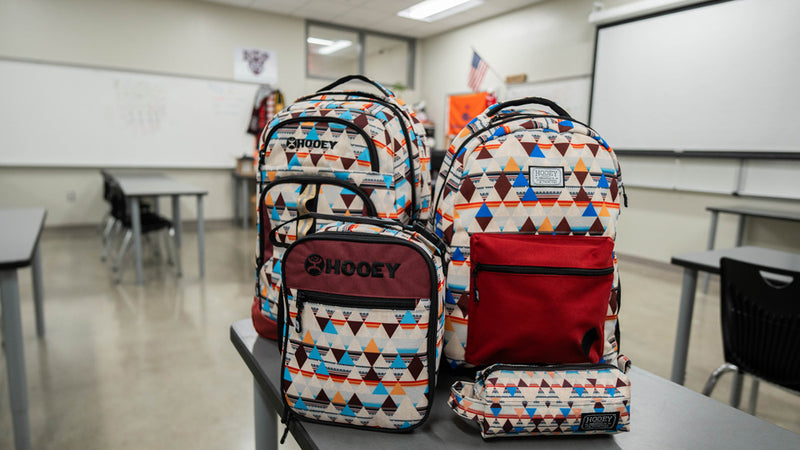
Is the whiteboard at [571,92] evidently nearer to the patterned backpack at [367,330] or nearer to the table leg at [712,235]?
the table leg at [712,235]

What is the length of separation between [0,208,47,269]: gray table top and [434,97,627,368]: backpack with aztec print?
4.75 feet

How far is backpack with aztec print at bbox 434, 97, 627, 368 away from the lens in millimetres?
751

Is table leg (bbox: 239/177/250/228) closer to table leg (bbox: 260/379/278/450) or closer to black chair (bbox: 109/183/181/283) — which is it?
black chair (bbox: 109/183/181/283)

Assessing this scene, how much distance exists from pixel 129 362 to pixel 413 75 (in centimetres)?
626

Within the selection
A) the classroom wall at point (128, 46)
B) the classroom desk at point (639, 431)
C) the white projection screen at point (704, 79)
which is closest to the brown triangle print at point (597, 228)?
the classroom desk at point (639, 431)

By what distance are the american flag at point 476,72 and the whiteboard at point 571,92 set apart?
86 centimetres

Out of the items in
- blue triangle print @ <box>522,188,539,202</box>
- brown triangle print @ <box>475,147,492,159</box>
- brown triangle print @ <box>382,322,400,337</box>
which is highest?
brown triangle print @ <box>475,147,492,159</box>

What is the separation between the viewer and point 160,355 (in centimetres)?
243

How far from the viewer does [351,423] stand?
0.70m

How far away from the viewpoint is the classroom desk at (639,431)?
679 millimetres

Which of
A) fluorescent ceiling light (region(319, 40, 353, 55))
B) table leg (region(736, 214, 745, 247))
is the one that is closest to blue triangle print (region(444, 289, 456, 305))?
table leg (region(736, 214, 745, 247))

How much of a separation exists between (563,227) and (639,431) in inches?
13.7

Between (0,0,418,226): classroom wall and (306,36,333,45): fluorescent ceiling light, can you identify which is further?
(306,36,333,45): fluorescent ceiling light

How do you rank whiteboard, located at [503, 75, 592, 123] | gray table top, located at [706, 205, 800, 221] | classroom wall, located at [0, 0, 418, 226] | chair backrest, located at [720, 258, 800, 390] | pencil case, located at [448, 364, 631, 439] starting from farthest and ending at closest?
1. whiteboard, located at [503, 75, 592, 123]
2. classroom wall, located at [0, 0, 418, 226]
3. gray table top, located at [706, 205, 800, 221]
4. chair backrest, located at [720, 258, 800, 390]
5. pencil case, located at [448, 364, 631, 439]
